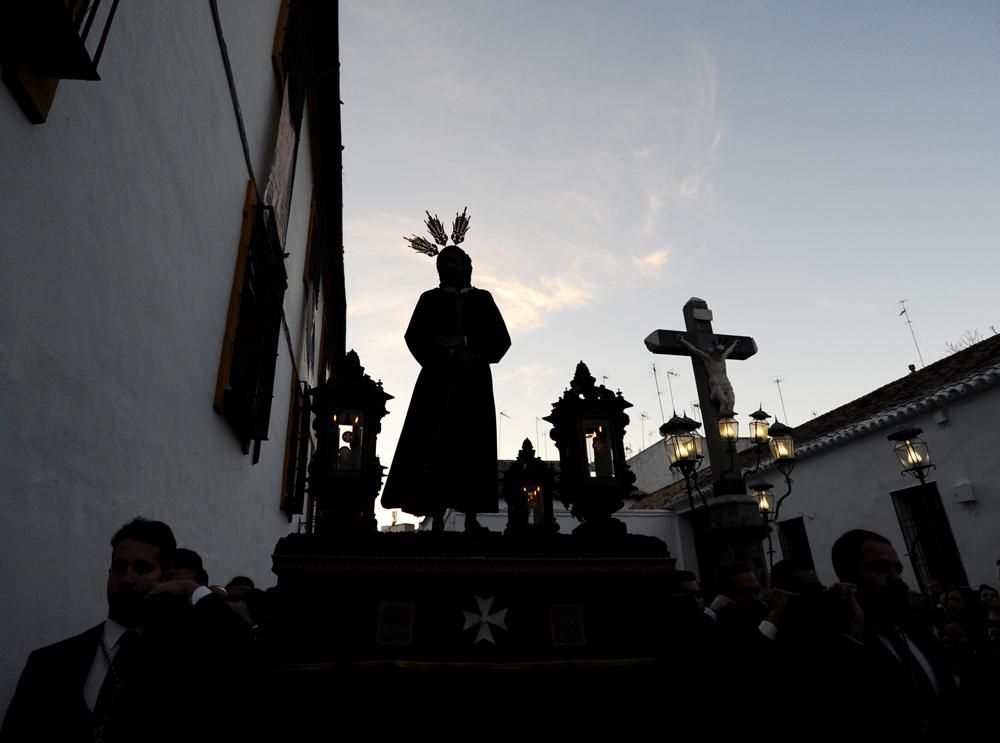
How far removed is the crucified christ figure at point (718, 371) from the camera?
424 inches

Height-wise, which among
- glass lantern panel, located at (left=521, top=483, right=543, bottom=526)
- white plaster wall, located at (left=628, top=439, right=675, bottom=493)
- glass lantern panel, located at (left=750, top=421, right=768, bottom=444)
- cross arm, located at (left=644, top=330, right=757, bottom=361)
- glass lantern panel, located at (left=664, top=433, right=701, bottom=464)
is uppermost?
white plaster wall, located at (left=628, top=439, right=675, bottom=493)

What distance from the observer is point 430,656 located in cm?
275

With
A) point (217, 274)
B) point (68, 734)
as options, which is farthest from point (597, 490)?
point (217, 274)

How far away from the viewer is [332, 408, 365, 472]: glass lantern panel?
11.1ft

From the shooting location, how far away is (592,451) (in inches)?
151

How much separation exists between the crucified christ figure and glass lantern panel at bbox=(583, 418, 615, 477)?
742 centimetres

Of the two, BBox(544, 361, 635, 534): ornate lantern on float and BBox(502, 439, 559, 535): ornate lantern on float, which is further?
BBox(502, 439, 559, 535): ornate lantern on float

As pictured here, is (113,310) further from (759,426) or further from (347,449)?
(759,426)

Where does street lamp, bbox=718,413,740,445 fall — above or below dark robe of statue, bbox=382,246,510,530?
above

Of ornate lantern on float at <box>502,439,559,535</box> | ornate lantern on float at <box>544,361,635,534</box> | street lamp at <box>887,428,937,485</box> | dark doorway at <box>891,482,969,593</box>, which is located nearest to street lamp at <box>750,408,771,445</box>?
street lamp at <box>887,428,937,485</box>

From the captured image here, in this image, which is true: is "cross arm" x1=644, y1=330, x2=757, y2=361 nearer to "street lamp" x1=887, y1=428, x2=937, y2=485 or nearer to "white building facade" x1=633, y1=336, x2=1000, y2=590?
"white building facade" x1=633, y1=336, x2=1000, y2=590

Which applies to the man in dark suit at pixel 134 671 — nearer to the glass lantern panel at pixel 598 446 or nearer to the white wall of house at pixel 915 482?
the glass lantern panel at pixel 598 446

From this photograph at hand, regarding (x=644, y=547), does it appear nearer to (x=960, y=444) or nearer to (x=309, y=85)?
(x=309, y=85)

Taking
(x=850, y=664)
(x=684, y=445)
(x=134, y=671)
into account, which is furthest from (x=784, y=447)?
(x=134, y=671)
